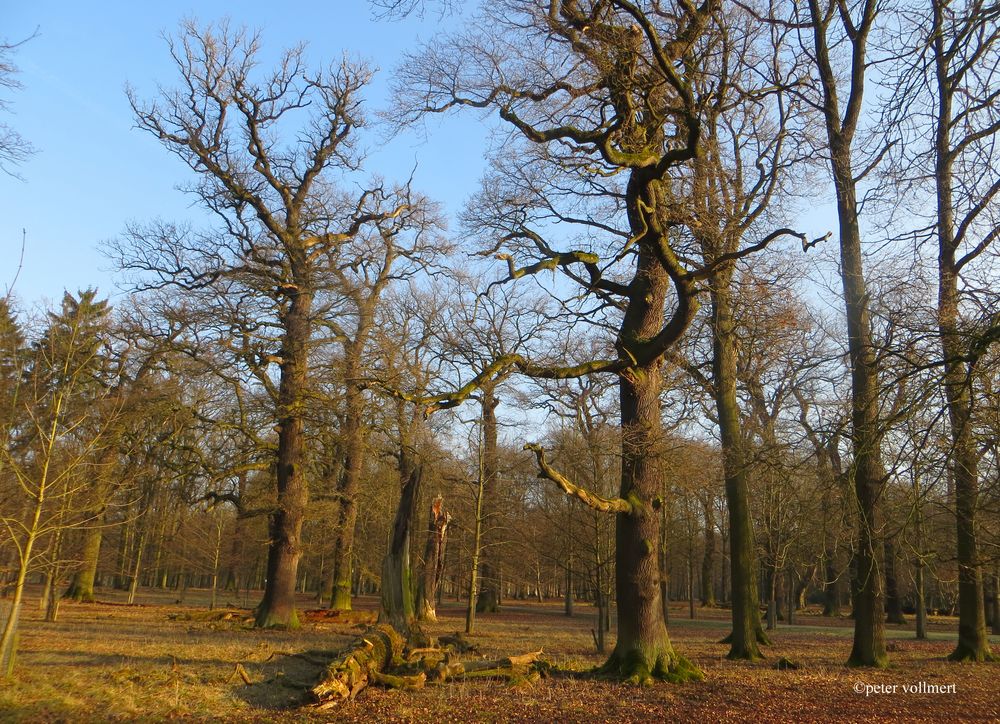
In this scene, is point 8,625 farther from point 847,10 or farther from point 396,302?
point 396,302

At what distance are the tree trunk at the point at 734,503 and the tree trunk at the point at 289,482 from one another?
34.6 feet

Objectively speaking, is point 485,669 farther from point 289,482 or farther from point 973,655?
point 973,655

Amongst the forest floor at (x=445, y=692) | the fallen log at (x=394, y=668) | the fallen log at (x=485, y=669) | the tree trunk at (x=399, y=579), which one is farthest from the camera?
the tree trunk at (x=399, y=579)

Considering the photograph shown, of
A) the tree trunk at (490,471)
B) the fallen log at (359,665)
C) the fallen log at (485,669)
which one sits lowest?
the fallen log at (485,669)

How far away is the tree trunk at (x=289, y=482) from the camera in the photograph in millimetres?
18156

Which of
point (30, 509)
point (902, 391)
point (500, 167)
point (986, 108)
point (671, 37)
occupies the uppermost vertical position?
point (671, 37)

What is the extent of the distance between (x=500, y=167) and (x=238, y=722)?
806 centimetres

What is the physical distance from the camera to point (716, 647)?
17.2 m

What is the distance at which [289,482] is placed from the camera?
18.5 m

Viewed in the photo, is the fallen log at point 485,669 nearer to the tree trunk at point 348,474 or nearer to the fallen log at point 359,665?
the fallen log at point 359,665

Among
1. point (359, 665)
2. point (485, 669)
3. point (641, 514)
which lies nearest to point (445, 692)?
point (359, 665)

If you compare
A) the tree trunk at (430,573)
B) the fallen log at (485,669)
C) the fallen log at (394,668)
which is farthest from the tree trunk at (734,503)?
the tree trunk at (430,573)

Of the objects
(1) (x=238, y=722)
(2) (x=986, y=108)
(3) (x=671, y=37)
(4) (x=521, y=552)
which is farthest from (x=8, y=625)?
(4) (x=521, y=552)

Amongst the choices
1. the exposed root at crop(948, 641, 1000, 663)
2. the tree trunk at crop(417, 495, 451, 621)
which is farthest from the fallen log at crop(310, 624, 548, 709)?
the tree trunk at crop(417, 495, 451, 621)
